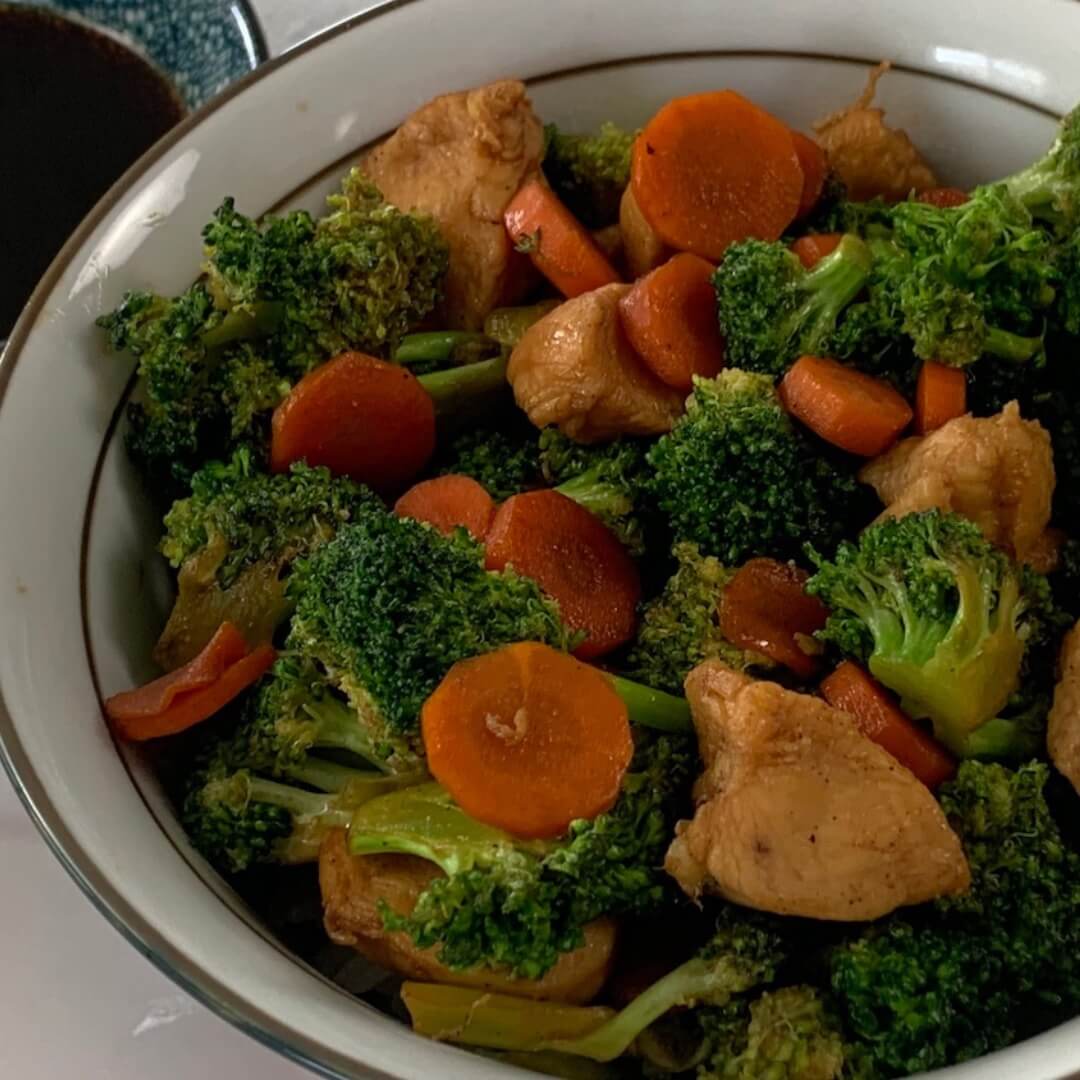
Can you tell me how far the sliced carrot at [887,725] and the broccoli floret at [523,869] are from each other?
218mm

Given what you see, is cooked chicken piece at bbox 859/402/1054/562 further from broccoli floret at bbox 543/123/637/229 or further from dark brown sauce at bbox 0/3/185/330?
dark brown sauce at bbox 0/3/185/330

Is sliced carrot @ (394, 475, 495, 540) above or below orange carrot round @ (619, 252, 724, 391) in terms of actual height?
below

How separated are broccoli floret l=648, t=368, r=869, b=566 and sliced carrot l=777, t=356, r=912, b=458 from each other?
3 cm

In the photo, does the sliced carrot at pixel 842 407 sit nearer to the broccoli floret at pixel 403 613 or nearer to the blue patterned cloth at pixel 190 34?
the broccoli floret at pixel 403 613

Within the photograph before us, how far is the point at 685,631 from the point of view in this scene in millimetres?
1547

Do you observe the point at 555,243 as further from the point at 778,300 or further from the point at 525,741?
the point at 525,741

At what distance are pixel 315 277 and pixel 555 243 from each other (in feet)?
1.23

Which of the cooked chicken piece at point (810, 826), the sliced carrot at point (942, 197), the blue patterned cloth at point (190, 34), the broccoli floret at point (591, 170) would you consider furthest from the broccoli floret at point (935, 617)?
the blue patterned cloth at point (190, 34)

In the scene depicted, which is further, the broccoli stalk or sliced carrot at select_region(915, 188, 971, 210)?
sliced carrot at select_region(915, 188, 971, 210)

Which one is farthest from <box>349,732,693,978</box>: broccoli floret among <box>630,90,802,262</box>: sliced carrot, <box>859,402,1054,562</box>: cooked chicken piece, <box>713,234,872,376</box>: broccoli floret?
<box>630,90,802,262</box>: sliced carrot

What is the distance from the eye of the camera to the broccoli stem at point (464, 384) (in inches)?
71.6

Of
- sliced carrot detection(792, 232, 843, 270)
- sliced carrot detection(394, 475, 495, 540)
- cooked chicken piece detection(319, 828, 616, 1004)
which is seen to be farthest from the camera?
sliced carrot detection(792, 232, 843, 270)

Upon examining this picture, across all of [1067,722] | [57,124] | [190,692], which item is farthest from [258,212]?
[1067,722]

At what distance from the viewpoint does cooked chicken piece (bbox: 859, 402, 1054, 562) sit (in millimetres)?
1521
